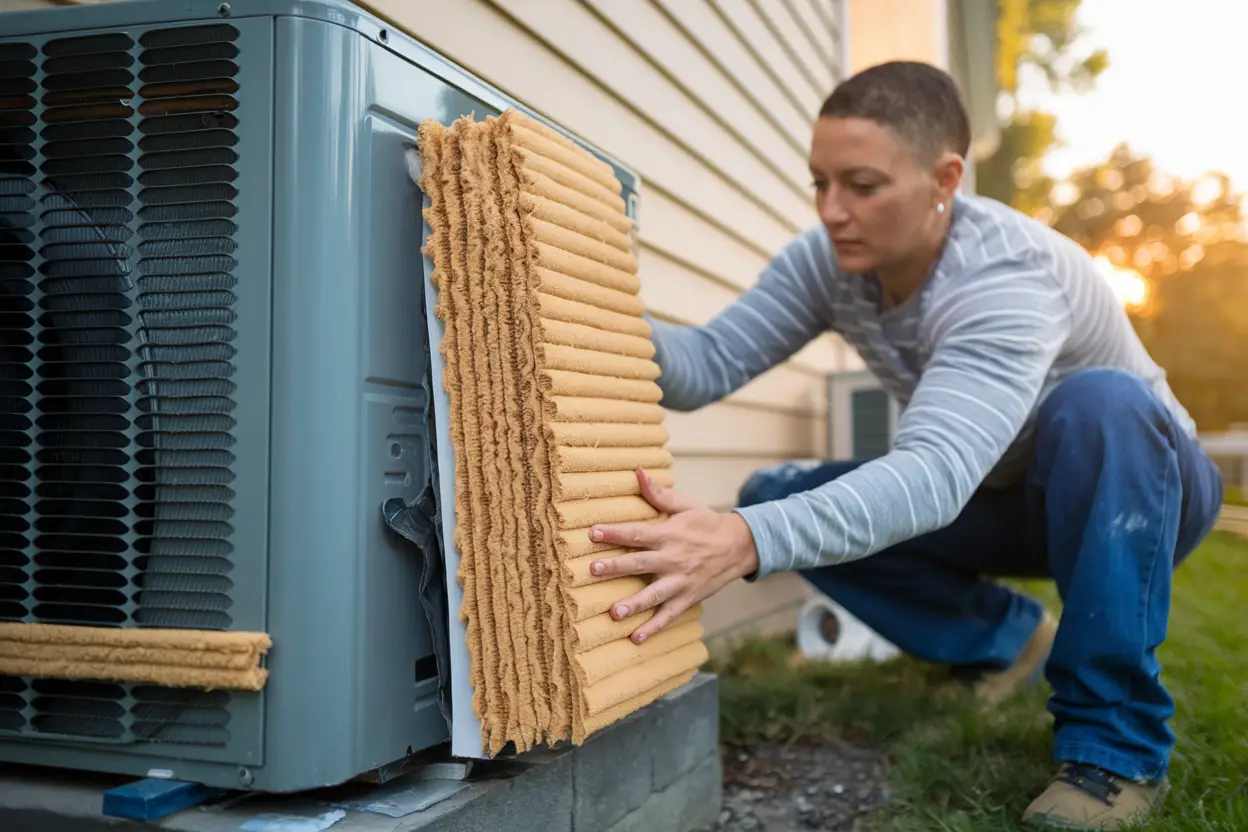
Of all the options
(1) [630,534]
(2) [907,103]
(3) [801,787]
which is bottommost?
(3) [801,787]

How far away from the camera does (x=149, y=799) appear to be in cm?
95

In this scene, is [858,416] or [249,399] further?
[858,416]

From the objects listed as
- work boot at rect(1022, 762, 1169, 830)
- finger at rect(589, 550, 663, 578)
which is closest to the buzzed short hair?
finger at rect(589, 550, 663, 578)

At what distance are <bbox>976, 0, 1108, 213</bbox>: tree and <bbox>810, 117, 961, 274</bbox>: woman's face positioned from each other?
61.3 feet

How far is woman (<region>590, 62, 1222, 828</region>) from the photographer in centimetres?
137

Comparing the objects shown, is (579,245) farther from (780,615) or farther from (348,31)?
(780,615)

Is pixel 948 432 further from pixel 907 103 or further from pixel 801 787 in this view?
pixel 801 787

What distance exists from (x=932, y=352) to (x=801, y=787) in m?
0.85

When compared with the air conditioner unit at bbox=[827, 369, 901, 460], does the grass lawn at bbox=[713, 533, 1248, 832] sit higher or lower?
lower

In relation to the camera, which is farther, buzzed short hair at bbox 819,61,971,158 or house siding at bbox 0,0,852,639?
house siding at bbox 0,0,852,639

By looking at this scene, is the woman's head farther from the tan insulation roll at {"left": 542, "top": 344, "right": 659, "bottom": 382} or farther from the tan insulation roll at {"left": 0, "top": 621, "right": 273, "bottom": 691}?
the tan insulation roll at {"left": 0, "top": 621, "right": 273, "bottom": 691}

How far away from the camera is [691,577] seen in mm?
1216

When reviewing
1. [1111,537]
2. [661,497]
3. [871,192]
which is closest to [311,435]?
[661,497]

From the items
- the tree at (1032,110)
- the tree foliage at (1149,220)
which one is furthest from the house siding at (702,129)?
the tree at (1032,110)
